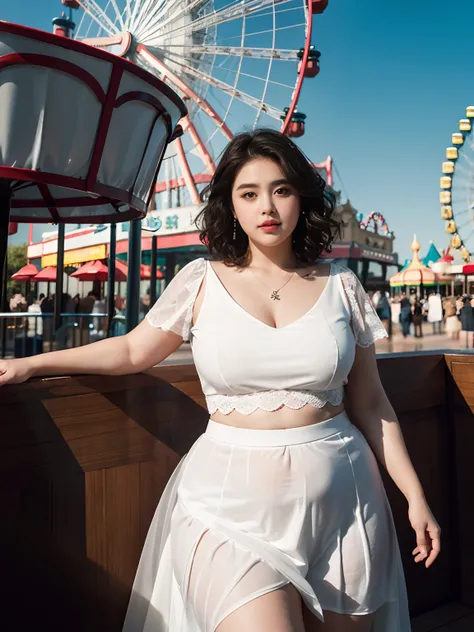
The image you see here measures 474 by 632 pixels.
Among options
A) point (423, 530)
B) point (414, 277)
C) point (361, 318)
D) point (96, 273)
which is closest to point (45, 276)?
point (96, 273)

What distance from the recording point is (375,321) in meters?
1.37

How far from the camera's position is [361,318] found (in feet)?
4.48

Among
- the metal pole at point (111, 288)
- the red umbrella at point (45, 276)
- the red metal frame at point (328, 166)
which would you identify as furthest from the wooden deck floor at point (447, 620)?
the red metal frame at point (328, 166)

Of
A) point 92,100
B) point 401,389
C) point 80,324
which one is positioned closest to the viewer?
point 401,389

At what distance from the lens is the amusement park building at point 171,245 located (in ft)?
64.0

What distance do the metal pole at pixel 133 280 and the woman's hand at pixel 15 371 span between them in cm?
309

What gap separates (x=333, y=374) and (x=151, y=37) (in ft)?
46.0

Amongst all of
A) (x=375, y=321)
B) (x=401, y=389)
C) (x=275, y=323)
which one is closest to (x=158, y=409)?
(x=275, y=323)

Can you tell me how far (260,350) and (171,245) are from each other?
19.3 m

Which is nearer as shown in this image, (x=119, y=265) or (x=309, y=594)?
(x=309, y=594)

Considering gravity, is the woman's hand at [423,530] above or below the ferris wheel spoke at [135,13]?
below

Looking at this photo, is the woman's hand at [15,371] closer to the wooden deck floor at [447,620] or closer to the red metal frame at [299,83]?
the wooden deck floor at [447,620]

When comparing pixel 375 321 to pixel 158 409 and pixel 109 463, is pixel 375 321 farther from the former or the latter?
pixel 109 463

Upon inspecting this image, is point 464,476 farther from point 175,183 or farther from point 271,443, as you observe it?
point 175,183
